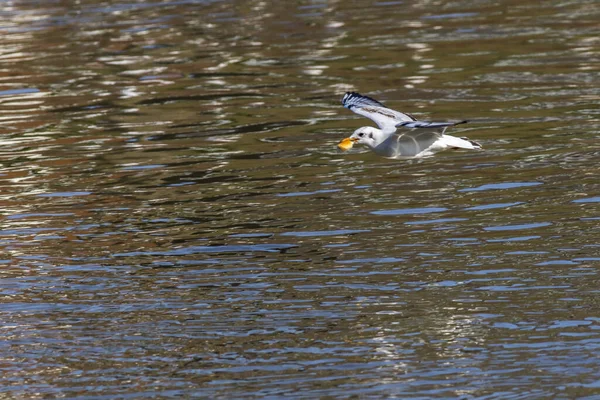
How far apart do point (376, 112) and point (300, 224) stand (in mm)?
1934

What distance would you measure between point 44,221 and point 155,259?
93.5 inches

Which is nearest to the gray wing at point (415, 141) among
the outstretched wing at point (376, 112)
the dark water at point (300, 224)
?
the outstretched wing at point (376, 112)

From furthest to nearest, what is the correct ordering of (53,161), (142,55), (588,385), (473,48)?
(142,55)
(473,48)
(53,161)
(588,385)

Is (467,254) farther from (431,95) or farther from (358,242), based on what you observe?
(431,95)

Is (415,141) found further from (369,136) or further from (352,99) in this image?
(352,99)

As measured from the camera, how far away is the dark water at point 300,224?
9711mm

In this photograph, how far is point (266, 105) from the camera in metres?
21.3

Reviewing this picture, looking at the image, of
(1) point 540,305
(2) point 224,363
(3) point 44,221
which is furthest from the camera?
(3) point 44,221

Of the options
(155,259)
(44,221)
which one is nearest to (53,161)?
(44,221)

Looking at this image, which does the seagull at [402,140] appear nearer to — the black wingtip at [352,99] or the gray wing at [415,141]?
the gray wing at [415,141]

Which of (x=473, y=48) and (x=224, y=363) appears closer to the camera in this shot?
(x=224, y=363)

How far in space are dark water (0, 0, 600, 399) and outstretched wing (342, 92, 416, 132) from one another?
0.84 metres

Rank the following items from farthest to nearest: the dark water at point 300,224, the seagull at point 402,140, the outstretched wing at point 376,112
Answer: the outstretched wing at point 376,112 → the seagull at point 402,140 → the dark water at point 300,224

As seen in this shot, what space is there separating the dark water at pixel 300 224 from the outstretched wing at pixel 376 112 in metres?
0.84
